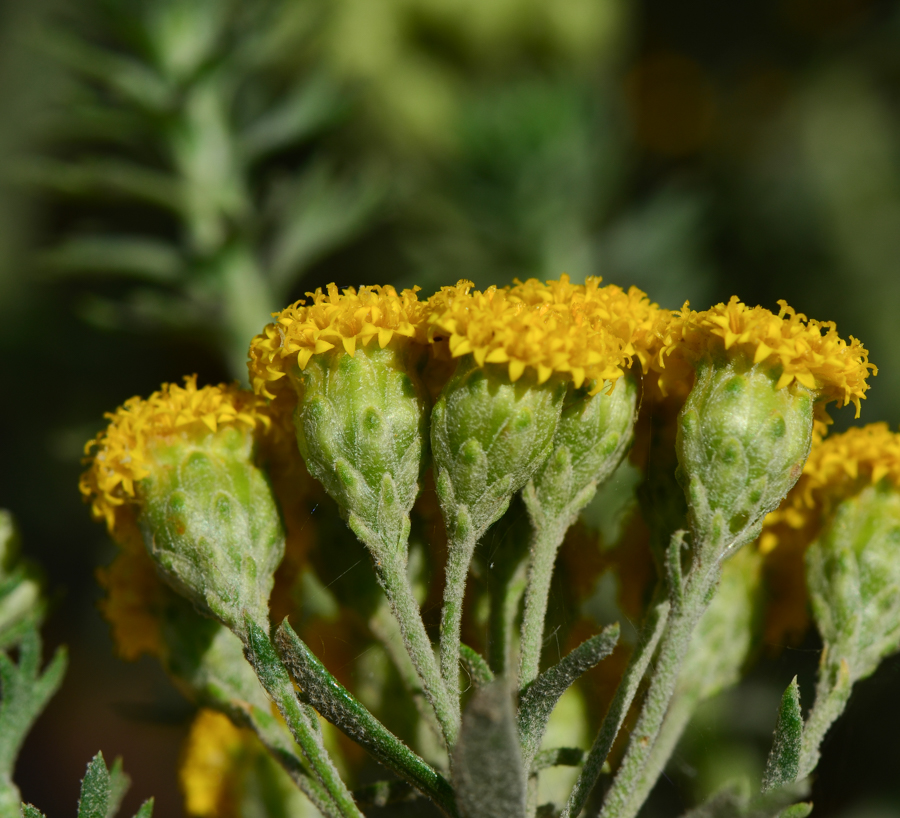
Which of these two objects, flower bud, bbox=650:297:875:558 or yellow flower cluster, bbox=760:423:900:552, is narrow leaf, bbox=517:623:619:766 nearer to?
flower bud, bbox=650:297:875:558

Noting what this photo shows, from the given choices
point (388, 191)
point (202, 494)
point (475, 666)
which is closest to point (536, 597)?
point (475, 666)

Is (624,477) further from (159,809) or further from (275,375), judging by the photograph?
(159,809)

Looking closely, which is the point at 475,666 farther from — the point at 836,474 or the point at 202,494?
the point at 836,474

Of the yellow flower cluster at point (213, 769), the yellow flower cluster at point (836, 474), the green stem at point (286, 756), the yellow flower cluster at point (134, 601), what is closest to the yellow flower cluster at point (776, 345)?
the yellow flower cluster at point (836, 474)

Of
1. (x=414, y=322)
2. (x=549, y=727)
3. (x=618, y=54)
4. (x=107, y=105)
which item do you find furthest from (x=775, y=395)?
(x=618, y=54)

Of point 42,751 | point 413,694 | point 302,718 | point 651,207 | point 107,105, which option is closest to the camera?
point 302,718

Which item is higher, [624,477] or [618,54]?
[618,54]

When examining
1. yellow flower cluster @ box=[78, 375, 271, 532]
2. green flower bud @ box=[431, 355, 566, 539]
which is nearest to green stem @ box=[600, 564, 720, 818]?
green flower bud @ box=[431, 355, 566, 539]
